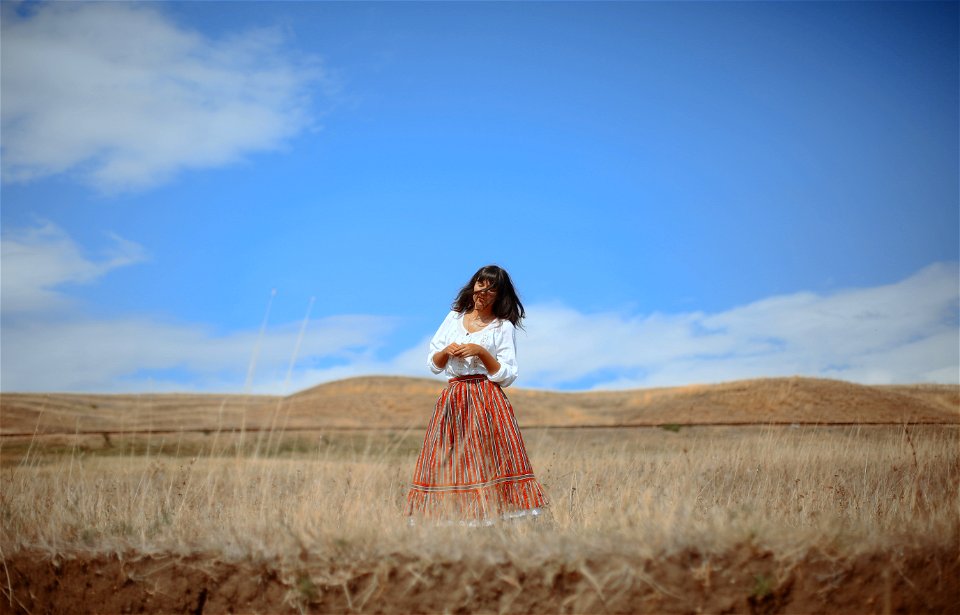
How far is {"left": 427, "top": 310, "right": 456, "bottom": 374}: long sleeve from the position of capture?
5375 millimetres

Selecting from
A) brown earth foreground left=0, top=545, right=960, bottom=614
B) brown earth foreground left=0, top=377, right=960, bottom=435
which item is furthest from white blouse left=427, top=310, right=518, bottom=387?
brown earth foreground left=0, top=377, right=960, bottom=435

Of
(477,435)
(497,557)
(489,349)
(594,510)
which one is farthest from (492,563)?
(489,349)

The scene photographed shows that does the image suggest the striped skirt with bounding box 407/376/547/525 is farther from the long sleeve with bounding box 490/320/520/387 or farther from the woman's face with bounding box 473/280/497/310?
the woman's face with bounding box 473/280/497/310

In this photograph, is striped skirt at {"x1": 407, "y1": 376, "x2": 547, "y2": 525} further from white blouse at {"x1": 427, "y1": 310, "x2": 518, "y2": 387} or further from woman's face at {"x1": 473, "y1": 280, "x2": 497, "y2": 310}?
woman's face at {"x1": 473, "y1": 280, "x2": 497, "y2": 310}

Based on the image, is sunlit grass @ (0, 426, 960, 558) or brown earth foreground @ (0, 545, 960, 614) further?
sunlit grass @ (0, 426, 960, 558)

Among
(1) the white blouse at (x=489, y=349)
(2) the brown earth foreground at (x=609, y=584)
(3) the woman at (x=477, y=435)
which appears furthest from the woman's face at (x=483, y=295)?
(2) the brown earth foreground at (x=609, y=584)

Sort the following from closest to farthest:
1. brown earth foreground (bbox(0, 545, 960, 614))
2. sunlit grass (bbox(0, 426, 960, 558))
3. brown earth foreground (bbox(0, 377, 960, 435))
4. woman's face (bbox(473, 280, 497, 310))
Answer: brown earth foreground (bbox(0, 545, 960, 614)) < sunlit grass (bbox(0, 426, 960, 558)) < woman's face (bbox(473, 280, 497, 310)) < brown earth foreground (bbox(0, 377, 960, 435))

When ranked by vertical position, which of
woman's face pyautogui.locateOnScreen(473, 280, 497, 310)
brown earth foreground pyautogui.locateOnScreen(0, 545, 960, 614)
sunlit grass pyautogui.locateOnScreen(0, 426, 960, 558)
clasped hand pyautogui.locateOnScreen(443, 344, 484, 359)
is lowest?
brown earth foreground pyautogui.locateOnScreen(0, 545, 960, 614)

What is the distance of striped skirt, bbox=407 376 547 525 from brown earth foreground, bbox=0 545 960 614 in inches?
52.4

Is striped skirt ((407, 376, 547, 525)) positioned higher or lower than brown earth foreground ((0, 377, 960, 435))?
lower

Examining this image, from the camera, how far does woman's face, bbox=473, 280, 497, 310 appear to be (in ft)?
17.8

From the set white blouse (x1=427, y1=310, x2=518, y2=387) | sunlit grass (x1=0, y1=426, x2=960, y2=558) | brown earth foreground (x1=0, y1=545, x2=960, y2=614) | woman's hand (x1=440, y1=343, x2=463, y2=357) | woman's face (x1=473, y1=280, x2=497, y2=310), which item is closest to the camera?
brown earth foreground (x1=0, y1=545, x2=960, y2=614)

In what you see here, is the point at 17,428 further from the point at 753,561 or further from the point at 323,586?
the point at 753,561

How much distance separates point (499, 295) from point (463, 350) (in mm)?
626
